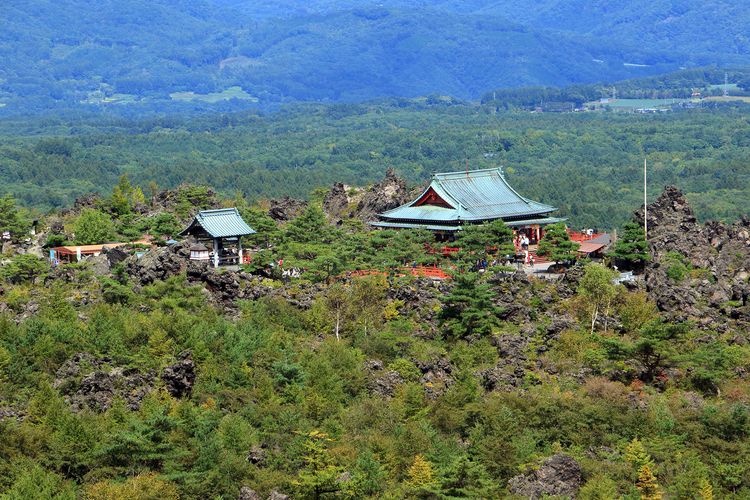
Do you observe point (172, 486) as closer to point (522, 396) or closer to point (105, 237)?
point (522, 396)

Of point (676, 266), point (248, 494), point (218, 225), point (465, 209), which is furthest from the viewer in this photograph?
point (465, 209)

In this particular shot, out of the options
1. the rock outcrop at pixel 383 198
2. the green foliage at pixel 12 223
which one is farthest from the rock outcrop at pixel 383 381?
the green foliage at pixel 12 223

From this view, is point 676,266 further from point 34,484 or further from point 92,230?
point 34,484

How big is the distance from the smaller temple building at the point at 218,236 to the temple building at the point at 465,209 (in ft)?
15.9

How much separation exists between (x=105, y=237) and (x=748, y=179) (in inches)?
2650

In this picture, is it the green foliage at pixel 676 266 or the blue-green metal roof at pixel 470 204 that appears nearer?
the green foliage at pixel 676 266

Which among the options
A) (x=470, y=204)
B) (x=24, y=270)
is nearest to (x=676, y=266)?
(x=470, y=204)

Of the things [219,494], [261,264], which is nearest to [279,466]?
[219,494]

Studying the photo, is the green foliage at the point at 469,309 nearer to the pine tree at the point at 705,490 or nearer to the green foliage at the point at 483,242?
the green foliage at the point at 483,242

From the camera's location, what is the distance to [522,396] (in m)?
33.7

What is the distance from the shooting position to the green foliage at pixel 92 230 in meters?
47.8

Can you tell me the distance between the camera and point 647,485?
29.6 m

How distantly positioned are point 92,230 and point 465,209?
11522 mm

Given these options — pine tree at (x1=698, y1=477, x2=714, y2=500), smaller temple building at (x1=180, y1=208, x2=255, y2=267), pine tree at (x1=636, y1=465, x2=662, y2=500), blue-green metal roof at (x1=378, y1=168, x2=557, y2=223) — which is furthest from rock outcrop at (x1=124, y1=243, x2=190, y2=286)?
pine tree at (x1=698, y1=477, x2=714, y2=500)
